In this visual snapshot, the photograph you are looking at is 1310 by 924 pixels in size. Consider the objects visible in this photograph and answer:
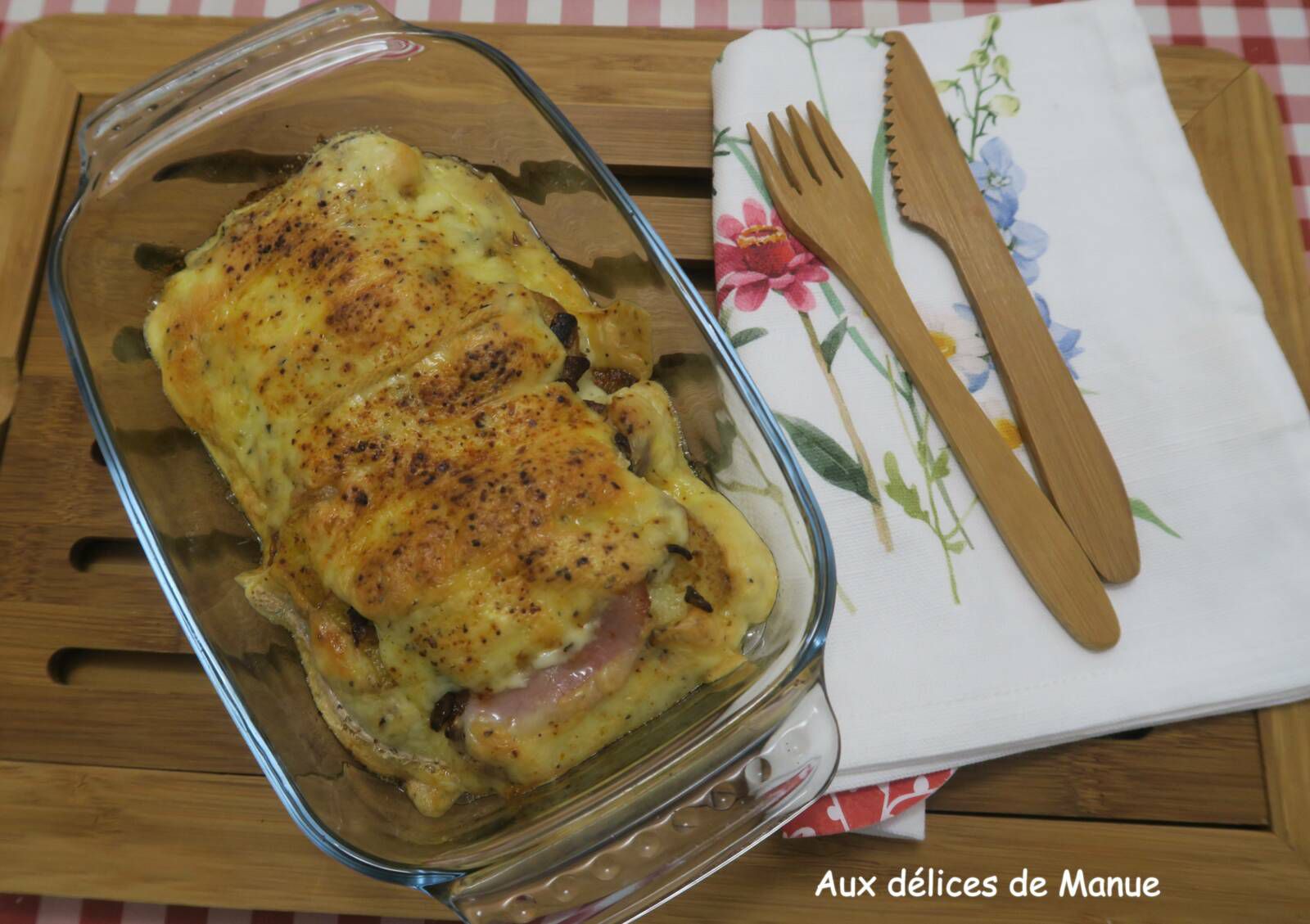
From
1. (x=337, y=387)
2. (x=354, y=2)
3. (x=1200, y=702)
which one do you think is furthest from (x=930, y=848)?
(x=354, y=2)

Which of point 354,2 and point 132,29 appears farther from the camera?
point 132,29

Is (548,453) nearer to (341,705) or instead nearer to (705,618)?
(705,618)

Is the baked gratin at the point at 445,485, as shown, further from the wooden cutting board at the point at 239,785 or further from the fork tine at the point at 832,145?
the fork tine at the point at 832,145

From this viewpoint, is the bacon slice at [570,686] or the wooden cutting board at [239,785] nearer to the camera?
the bacon slice at [570,686]

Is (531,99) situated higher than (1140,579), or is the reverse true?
(531,99)

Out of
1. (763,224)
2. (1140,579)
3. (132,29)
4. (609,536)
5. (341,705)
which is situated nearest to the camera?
(609,536)

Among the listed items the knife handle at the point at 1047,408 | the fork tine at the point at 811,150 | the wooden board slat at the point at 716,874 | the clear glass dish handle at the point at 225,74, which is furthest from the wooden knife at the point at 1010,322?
the clear glass dish handle at the point at 225,74

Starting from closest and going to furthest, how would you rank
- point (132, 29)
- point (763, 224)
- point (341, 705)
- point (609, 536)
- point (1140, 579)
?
point (609, 536)
point (341, 705)
point (1140, 579)
point (763, 224)
point (132, 29)
